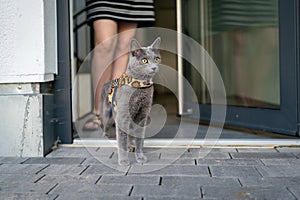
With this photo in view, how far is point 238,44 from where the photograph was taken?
9.62 feet

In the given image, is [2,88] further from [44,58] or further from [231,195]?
[231,195]

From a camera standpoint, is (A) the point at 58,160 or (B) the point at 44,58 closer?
(A) the point at 58,160

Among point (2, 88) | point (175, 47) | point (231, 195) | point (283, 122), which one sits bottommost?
point (231, 195)

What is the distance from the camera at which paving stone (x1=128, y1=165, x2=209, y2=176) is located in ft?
4.91

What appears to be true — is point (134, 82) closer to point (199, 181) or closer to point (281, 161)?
point (199, 181)

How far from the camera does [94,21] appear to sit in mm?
2311

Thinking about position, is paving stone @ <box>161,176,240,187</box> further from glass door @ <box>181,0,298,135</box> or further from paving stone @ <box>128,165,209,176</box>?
glass door @ <box>181,0,298,135</box>

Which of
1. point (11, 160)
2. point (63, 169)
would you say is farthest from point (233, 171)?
point (11, 160)

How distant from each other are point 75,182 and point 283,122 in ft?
3.95

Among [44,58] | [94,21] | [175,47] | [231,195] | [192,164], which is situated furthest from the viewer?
[175,47]

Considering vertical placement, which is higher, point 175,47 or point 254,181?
point 175,47

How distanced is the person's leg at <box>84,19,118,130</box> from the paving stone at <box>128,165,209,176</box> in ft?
2.48

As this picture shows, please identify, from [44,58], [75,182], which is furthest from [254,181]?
[44,58]

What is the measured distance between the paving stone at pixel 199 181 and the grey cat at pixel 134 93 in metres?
0.29
